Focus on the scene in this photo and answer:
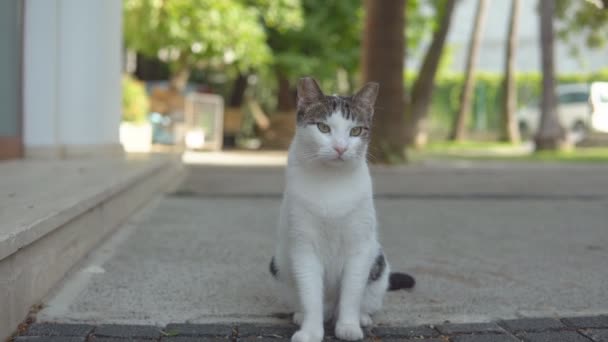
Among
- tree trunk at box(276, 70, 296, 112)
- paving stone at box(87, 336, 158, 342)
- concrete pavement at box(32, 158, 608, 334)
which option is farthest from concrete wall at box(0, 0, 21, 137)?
tree trunk at box(276, 70, 296, 112)

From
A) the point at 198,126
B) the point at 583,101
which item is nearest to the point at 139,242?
the point at 198,126

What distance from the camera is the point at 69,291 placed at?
3.47 meters

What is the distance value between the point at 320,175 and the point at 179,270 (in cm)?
152

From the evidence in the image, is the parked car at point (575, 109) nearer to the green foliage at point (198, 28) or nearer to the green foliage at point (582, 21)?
the green foliage at point (582, 21)

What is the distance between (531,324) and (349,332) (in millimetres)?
813

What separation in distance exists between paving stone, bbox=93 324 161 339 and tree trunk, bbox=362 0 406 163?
8624mm

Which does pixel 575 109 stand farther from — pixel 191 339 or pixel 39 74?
pixel 191 339

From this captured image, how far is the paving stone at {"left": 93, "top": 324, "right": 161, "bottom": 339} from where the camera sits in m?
2.83

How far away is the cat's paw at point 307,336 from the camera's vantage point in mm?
2770

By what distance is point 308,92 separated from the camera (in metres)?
2.94

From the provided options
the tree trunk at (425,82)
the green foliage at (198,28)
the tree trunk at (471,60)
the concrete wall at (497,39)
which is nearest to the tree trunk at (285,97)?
the green foliage at (198,28)

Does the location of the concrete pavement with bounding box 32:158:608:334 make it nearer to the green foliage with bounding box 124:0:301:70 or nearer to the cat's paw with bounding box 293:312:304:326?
the cat's paw with bounding box 293:312:304:326

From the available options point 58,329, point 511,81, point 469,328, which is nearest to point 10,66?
point 58,329

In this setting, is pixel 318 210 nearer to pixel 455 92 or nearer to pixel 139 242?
pixel 139 242
